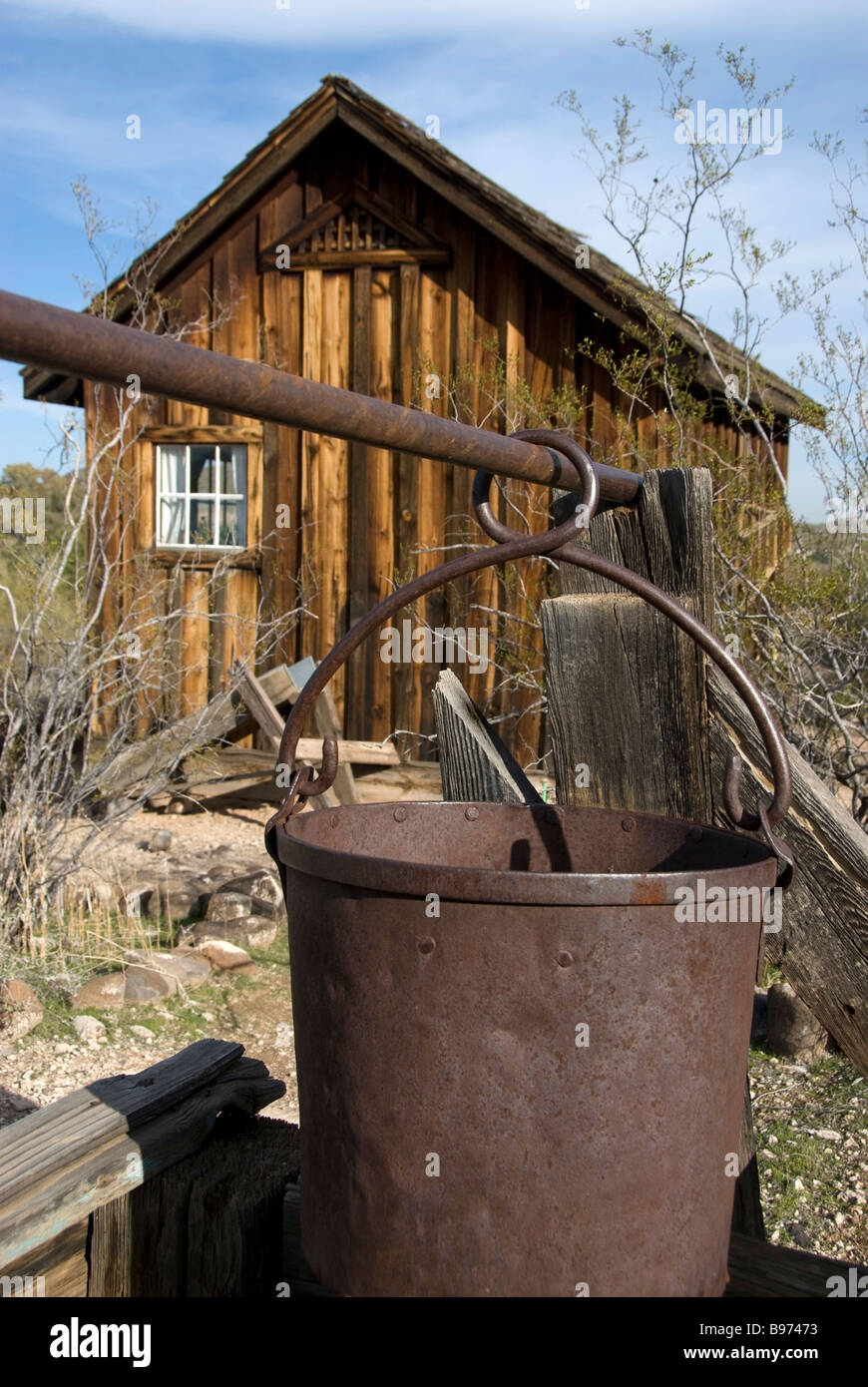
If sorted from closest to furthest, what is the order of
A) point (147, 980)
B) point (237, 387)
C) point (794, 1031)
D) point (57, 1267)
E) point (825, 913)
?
point (237, 387)
point (57, 1267)
point (825, 913)
point (794, 1031)
point (147, 980)

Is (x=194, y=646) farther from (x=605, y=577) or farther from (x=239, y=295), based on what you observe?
(x=605, y=577)

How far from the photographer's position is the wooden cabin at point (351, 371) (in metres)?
7.70

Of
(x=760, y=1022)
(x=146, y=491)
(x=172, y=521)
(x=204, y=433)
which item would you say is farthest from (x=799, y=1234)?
(x=146, y=491)

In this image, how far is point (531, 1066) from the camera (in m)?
1.33

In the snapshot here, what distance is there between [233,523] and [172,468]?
0.74 metres

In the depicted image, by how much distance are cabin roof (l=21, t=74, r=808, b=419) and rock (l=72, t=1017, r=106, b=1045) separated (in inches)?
184

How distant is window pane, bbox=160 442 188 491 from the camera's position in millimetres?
9242

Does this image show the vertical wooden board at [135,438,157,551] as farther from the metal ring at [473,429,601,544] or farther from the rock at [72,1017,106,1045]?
the metal ring at [473,429,601,544]

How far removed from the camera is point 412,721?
8266mm

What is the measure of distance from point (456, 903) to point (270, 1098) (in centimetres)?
94

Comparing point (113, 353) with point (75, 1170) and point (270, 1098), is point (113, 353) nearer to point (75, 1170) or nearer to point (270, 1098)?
point (75, 1170)

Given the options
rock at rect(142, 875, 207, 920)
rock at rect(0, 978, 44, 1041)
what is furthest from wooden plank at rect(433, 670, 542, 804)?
rock at rect(142, 875, 207, 920)

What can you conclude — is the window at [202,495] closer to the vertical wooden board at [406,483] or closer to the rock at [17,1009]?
the vertical wooden board at [406,483]
